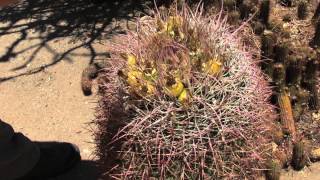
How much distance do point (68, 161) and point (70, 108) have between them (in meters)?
0.82

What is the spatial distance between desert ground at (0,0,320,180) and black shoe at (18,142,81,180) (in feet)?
0.27

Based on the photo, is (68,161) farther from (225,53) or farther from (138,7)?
(138,7)

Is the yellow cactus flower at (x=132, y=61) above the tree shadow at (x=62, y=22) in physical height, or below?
above

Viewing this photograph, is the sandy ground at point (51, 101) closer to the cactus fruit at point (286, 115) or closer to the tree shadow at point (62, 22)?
the tree shadow at point (62, 22)

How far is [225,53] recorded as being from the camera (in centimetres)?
280

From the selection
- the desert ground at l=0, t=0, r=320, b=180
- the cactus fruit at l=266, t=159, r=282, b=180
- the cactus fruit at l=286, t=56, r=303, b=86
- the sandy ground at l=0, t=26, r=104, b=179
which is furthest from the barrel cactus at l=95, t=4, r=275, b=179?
the sandy ground at l=0, t=26, r=104, b=179

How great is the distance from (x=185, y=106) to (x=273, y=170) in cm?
116

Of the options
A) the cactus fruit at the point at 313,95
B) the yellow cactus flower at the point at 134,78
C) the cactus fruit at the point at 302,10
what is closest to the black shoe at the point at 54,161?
the yellow cactus flower at the point at 134,78

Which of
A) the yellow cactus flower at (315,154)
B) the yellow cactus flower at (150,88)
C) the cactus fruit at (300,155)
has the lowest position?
the yellow cactus flower at (315,154)

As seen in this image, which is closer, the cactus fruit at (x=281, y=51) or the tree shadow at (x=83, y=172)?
the cactus fruit at (x=281, y=51)

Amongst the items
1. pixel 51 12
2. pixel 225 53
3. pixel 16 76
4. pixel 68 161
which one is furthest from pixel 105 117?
pixel 51 12

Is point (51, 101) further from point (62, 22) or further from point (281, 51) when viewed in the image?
point (281, 51)

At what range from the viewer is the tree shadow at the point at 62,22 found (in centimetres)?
539

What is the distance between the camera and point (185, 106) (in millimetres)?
2529
